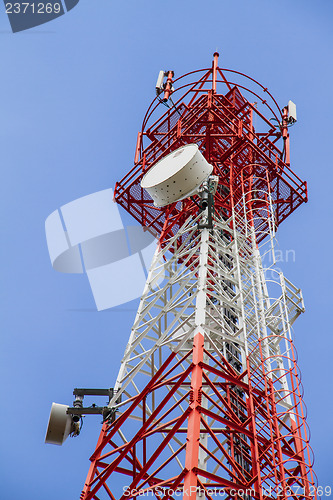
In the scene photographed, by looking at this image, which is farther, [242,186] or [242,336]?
[242,186]

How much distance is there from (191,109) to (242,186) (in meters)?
4.11

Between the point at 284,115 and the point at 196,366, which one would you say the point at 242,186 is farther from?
the point at 196,366

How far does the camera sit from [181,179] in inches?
721

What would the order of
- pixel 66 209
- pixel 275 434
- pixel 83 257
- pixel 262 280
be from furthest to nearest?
pixel 66 209 → pixel 83 257 → pixel 262 280 → pixel 275 434

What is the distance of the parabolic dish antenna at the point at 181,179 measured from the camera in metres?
18.3

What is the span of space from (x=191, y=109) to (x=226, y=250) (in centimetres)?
808

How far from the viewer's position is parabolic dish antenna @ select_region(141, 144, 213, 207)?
18.3m

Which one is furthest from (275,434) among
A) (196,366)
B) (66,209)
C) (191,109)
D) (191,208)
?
(66,209)

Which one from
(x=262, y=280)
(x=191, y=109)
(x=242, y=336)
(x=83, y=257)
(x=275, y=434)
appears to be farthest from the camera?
(x=83, y=257)

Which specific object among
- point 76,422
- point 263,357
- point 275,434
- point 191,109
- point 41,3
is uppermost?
point 41,3

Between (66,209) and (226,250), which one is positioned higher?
(66,209)

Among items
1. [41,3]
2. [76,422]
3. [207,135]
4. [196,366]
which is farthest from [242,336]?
[41,3]

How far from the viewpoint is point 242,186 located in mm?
22812

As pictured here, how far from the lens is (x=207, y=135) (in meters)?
22.1
